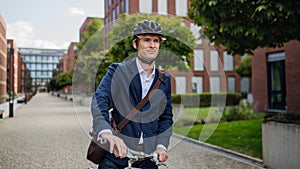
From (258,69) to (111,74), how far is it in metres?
18.1

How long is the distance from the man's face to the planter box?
4538 mm

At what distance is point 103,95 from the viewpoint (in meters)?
2.04

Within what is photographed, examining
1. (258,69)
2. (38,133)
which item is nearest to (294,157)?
(38,133)

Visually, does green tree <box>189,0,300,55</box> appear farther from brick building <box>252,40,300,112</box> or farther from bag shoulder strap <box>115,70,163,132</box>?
brick building <box>252,40,300,112</box>

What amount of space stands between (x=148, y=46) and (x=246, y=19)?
476cm

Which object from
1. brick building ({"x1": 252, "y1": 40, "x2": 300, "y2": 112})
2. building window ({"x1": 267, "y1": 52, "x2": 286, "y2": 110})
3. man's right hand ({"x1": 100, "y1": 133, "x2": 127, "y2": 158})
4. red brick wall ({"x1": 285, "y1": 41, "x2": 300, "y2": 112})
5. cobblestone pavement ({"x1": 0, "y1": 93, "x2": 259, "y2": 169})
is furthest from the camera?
building window ({"x1": 267, "y1": 52, "x2": 286, "y2": 110})

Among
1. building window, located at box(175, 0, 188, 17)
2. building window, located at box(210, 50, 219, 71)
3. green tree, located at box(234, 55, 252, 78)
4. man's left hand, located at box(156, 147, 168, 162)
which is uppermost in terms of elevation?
green tree, located at box(234, 55, 252, 78)

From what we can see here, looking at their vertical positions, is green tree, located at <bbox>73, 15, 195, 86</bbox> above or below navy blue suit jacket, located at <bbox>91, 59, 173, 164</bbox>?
above

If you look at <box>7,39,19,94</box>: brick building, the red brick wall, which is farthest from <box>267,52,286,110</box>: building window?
<box>7,39,19,94</box>: brick building

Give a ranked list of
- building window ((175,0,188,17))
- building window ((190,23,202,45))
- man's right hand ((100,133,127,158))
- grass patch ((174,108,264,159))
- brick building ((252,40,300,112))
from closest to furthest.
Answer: man's right hand ((100,133,127,158)) < building window ((175,0,188,17)) < building window ((190,23,202,45)) < grass patch ((174,108,264,159)) < brick building ((252,40,300,112))

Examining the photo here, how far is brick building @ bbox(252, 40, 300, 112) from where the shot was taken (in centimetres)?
1603

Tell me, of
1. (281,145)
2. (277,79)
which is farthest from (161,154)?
(277,79)

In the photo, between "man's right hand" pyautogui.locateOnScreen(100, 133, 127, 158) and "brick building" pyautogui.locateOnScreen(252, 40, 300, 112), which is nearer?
"man's right hand" pyautogui.locateOnScreen(100, 133, 127, 158)

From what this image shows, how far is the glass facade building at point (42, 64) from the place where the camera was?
13688cm
